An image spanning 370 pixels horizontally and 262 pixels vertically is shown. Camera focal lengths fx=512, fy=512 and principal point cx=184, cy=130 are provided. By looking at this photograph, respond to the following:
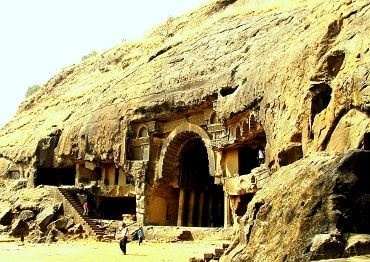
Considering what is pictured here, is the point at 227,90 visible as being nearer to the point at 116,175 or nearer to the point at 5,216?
the point at 116,175

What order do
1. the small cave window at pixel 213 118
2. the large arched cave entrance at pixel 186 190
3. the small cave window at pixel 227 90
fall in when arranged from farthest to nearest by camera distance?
the large arched cave entrance at pixel 186 190
the small cave window at pixel 213 118
the small cave window at pixel 227 90

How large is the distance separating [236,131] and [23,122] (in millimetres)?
25961

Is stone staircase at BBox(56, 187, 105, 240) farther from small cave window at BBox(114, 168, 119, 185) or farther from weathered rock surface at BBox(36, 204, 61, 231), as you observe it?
small cave window at BBox(114, 168, 119, 185)

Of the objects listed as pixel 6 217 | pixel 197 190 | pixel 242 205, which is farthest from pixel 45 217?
pixel 242 205

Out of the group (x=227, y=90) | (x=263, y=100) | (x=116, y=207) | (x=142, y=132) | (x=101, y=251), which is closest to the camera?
(x=263, y=100)

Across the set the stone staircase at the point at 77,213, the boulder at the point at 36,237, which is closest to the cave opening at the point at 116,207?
the stone staircase at the point at 77,213

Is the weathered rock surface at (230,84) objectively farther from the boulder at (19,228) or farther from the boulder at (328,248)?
the boulder at (19,228)

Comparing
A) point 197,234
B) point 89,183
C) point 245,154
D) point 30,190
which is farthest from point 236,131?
point 30,190

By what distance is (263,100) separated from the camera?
19562 mm

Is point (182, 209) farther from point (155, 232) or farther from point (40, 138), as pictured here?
point (40, 138)

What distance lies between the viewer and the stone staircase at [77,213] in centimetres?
2706

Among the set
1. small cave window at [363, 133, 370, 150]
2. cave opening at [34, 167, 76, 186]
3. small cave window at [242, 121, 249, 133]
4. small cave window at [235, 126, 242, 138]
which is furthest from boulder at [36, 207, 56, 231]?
small cave window at [363, 133, 370, 150]

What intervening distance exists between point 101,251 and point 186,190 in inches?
388

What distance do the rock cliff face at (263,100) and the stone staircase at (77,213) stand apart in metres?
2.97
